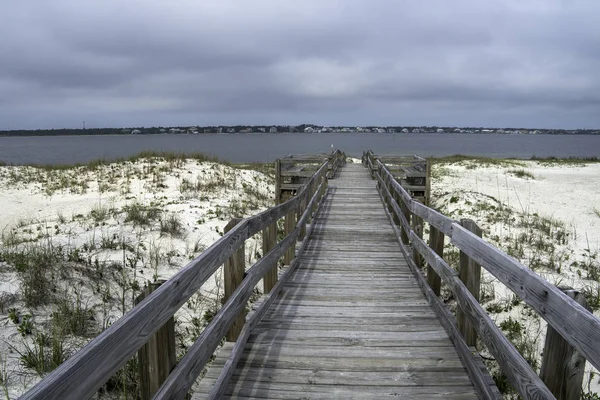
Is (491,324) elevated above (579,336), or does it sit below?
below

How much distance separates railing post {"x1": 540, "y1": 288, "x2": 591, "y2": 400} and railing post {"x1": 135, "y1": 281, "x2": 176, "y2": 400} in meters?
2.08

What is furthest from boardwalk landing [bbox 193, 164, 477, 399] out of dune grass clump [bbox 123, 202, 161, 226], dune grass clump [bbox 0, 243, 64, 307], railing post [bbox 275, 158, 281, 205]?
railing post [bbox 275, 158, 281, 205]

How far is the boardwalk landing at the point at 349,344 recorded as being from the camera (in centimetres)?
305

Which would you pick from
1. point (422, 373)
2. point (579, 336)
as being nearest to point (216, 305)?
point (422, 373)

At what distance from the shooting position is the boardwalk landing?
305cm

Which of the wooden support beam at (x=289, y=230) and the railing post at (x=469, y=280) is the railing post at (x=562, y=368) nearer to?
the railing post at (x=469, y=280)

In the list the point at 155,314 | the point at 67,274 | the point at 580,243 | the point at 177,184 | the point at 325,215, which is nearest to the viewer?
the point at 155,314

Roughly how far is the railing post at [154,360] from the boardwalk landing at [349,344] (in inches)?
31.6

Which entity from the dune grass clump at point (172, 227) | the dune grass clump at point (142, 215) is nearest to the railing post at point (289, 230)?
the dune grass clump at point (172, 227)

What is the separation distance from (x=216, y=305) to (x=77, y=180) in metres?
13.6

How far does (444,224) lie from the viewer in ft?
12.8

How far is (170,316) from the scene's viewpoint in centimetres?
213

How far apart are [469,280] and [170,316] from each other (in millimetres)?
2473

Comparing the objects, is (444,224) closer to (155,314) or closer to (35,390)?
(155,314)
